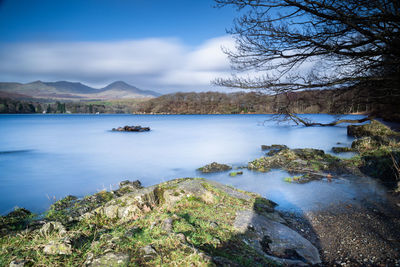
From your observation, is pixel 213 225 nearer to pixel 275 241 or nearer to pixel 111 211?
pixel 275 241

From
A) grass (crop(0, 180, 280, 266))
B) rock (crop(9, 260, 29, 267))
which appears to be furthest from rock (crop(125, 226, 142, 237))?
rock (crop(9, 260, 29, 267))

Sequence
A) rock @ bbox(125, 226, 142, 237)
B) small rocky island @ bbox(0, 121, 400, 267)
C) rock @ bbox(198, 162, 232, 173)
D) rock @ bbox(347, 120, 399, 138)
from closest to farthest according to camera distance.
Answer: small rocky island @ bbox(0, 121, 400, 267), rock @ bbox(125, 226, 142, 237), rock @ bbox(198, 162, 232, 173), rock @ bbox(347, 120, 399, 138)

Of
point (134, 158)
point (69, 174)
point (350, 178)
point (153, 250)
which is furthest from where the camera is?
point (134, 158)

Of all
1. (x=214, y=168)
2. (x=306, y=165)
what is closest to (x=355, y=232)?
(x=306, y=165)

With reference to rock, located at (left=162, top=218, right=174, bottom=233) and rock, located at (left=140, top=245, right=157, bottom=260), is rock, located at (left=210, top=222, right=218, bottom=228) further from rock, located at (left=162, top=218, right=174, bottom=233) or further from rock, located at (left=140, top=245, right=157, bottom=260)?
rock, located at (left=140, top=245, right=157, bottom=260)

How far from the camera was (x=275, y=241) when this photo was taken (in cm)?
398

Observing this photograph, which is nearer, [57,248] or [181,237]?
[57,248]

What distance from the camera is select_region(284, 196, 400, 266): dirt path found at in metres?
3.91

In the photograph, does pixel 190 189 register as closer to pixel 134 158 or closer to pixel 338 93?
pixel 338 93

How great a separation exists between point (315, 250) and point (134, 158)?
46.6ft

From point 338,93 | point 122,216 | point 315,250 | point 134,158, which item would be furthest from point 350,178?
point 134,158

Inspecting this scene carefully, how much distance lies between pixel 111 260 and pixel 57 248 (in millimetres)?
→ 847

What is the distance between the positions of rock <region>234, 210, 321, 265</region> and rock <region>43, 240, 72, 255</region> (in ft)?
8.68

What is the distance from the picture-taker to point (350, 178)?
29.6 ft
